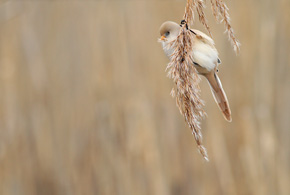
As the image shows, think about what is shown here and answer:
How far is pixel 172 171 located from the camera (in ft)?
7.49

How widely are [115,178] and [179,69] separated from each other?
154cm

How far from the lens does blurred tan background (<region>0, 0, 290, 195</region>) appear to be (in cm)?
216

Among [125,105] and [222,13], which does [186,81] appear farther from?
[125,105]

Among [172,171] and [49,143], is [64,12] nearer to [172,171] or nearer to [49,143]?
[49,143]

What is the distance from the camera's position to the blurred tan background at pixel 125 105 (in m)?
2.16

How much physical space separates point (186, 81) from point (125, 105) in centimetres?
144

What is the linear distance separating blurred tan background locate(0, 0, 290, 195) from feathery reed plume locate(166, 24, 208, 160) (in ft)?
4.48

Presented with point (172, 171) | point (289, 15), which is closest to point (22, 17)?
point (172, 171)

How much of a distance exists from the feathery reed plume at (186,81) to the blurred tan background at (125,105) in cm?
137

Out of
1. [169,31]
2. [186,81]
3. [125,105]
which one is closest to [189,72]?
[186,81]

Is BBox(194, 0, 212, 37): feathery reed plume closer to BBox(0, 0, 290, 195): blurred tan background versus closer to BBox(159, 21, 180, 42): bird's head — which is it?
BBox(159, 21, 180, 42): bird's head

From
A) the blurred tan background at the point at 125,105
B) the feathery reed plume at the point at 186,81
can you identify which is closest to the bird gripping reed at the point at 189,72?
the feathery reed plume at the point at 186,81

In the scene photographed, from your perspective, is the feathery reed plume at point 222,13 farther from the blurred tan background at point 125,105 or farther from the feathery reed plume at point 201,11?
the blurred tan background at point 125,105

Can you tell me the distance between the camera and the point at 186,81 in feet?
2.49
